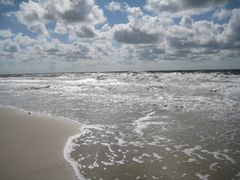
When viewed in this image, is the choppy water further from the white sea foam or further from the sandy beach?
the sandy beach

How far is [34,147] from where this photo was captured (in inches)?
266

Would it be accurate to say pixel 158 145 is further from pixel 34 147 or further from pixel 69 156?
pixel 34 147

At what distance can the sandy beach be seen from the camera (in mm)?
5041

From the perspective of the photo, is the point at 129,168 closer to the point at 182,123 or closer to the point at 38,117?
the point at 182,123

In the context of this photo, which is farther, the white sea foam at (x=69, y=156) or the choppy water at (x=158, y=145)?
the choppy water at (x=158, y=145)

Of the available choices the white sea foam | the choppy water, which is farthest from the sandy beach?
the choppy water

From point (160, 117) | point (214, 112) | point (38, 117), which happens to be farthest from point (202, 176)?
point (38, 117)

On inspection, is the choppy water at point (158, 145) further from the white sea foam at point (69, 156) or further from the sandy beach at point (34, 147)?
the sandy beach at point (34, 147)

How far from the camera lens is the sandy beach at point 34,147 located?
504 cm

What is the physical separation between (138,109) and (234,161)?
7531mm

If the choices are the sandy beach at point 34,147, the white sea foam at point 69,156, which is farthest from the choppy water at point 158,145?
the sandy beach at point 34,147

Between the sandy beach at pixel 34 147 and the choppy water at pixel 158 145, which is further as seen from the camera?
the choppy water at pixel 158 145

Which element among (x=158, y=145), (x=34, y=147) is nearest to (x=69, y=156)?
(x=34, y=147)

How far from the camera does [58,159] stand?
5879mm
